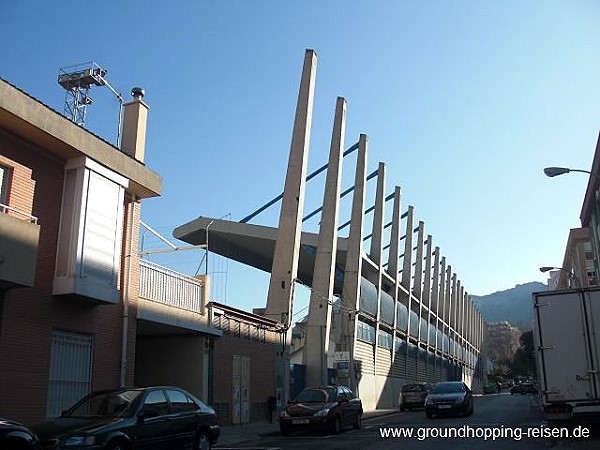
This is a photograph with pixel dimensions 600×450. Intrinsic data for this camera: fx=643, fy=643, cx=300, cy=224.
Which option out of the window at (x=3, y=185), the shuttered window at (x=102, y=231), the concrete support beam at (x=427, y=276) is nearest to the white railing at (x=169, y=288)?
the shuttered window at (x=102, y=231)

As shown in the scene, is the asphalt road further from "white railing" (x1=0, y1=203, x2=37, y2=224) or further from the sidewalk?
"white railing" (x1=0, y1=203, x2=37, y2=224)

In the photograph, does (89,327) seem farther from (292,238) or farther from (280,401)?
(292,238)

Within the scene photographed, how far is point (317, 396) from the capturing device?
792 inches

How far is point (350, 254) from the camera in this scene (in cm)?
4094

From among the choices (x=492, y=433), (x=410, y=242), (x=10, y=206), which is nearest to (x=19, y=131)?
(x=10, y=206)

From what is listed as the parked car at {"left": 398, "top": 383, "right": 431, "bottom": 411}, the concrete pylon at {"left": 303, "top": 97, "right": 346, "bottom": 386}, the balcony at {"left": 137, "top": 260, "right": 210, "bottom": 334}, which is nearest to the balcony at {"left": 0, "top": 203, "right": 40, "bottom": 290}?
the balcony at {"left": 137, "top": 260, "right": 210, "bottom": 334}

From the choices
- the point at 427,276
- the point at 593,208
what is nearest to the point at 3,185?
the point at 593,208

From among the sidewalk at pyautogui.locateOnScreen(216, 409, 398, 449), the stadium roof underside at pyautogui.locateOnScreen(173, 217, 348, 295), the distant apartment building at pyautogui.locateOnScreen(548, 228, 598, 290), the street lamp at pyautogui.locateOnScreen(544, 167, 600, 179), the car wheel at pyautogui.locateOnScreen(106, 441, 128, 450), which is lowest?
the sidewalk at pyautogui.locateOnScreen(216, 409, 398, 449)

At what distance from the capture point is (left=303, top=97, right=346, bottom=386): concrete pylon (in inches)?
1332

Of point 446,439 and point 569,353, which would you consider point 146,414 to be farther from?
point 569,353

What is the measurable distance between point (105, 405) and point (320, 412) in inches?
359

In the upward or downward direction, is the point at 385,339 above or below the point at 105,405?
above

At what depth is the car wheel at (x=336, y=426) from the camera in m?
19.1

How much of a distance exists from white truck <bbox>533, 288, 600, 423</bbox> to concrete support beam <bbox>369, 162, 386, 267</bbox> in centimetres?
3338
